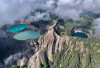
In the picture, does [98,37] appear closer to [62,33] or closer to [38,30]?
[62,33]

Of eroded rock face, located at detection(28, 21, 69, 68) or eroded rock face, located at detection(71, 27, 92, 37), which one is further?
eroded rock face, located at detection(71, 27, 92, 37)

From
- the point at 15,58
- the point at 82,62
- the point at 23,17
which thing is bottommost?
the point at 82,62

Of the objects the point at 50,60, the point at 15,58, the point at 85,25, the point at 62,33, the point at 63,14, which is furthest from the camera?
the point at 63,14

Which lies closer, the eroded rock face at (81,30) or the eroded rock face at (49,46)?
the eroded rock face at (49,46)

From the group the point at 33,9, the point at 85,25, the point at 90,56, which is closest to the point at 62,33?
the point at 90,56

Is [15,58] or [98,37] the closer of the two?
[15,58]

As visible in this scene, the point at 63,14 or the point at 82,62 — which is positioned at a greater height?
the point at 63,14

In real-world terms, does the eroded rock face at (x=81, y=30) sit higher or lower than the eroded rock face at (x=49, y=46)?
lower

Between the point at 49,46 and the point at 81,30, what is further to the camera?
the point at 81,30

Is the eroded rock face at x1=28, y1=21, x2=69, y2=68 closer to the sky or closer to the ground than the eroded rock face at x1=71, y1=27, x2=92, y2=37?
closer to the sky

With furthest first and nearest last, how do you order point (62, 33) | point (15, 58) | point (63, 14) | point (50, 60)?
point (63, 14) < point (62, 33) < point (50, 60) < point (15, 58)

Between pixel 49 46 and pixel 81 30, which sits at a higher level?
pixel 49 46
